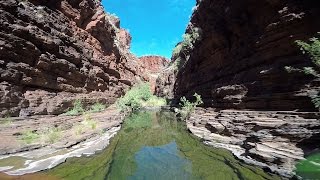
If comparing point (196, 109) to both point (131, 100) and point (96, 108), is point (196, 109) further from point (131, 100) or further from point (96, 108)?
point (131, 100)

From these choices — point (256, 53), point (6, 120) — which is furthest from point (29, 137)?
point (256, 53)

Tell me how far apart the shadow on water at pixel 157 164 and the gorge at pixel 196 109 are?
0.05m

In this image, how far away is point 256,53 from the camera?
20.7 metres

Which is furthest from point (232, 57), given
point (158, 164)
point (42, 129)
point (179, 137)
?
point (42, 129)

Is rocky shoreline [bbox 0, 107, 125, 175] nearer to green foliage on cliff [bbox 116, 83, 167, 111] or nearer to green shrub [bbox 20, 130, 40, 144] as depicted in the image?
green shrub [bbox 20, 130, 40, 144]

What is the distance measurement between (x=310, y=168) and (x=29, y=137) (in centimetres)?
1309

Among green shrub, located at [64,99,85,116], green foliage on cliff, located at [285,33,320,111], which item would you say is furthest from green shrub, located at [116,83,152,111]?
green foliage on cliff, located at [285,33,320,111]

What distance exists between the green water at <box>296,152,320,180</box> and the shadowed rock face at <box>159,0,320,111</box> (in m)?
4.66

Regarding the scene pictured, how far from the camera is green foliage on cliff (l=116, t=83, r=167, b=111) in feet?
125

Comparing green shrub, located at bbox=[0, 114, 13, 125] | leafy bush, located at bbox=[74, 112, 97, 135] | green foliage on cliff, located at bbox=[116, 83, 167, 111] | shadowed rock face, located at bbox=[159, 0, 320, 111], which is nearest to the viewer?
shadowed rock face, located at bbox=[159, 0, 320, 111]

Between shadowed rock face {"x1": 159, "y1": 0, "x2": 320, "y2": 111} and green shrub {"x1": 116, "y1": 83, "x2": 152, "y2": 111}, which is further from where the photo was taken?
green shrub {"x1": 116, "y1": 83, "x2": 152, "y2": 111}

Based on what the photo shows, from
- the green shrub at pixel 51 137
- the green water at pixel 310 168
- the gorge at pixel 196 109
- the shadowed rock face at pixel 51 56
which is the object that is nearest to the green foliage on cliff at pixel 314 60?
the gorge at pixel 196 109

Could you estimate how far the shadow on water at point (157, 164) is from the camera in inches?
420

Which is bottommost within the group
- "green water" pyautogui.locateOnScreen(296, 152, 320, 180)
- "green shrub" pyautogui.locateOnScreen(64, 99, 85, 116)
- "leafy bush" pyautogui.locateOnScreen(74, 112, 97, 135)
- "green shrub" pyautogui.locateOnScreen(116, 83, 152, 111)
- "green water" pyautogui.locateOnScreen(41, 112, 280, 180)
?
"green water" pyautogui.locateOnScreen(41, 112, 280, 180)
